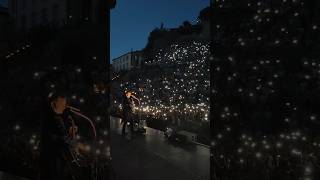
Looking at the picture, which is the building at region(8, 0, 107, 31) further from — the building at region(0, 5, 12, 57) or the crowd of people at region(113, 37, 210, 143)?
the crowd of people at region(113, 37, 210, 143)

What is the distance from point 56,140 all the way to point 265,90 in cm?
256

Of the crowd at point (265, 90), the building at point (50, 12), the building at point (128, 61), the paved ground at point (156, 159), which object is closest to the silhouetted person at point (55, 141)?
the paved ground at point (156, 159)

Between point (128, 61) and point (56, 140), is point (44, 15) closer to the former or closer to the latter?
point (56, 140)

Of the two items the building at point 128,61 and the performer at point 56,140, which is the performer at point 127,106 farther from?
the performer at point 56,140

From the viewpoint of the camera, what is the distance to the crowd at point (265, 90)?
422 centimetres

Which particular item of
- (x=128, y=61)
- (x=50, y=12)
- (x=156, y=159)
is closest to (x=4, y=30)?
(x=50, y=12)

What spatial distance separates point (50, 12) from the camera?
16.9 ft

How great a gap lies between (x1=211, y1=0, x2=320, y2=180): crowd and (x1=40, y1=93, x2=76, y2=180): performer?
1.79 m

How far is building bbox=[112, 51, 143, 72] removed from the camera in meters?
8.75

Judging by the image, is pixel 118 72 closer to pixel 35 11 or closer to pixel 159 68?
pixel 159 68

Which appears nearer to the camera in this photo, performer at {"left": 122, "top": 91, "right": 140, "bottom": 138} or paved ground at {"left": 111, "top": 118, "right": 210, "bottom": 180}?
paved ground at {"left": 111, "top": 118, "right": 210, "bottom": 180}

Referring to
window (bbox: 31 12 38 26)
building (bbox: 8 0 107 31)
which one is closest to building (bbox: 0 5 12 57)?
building (bbox: 8 0 107 31)

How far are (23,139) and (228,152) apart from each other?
2789 mm

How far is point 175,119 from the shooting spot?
8.75 metres
